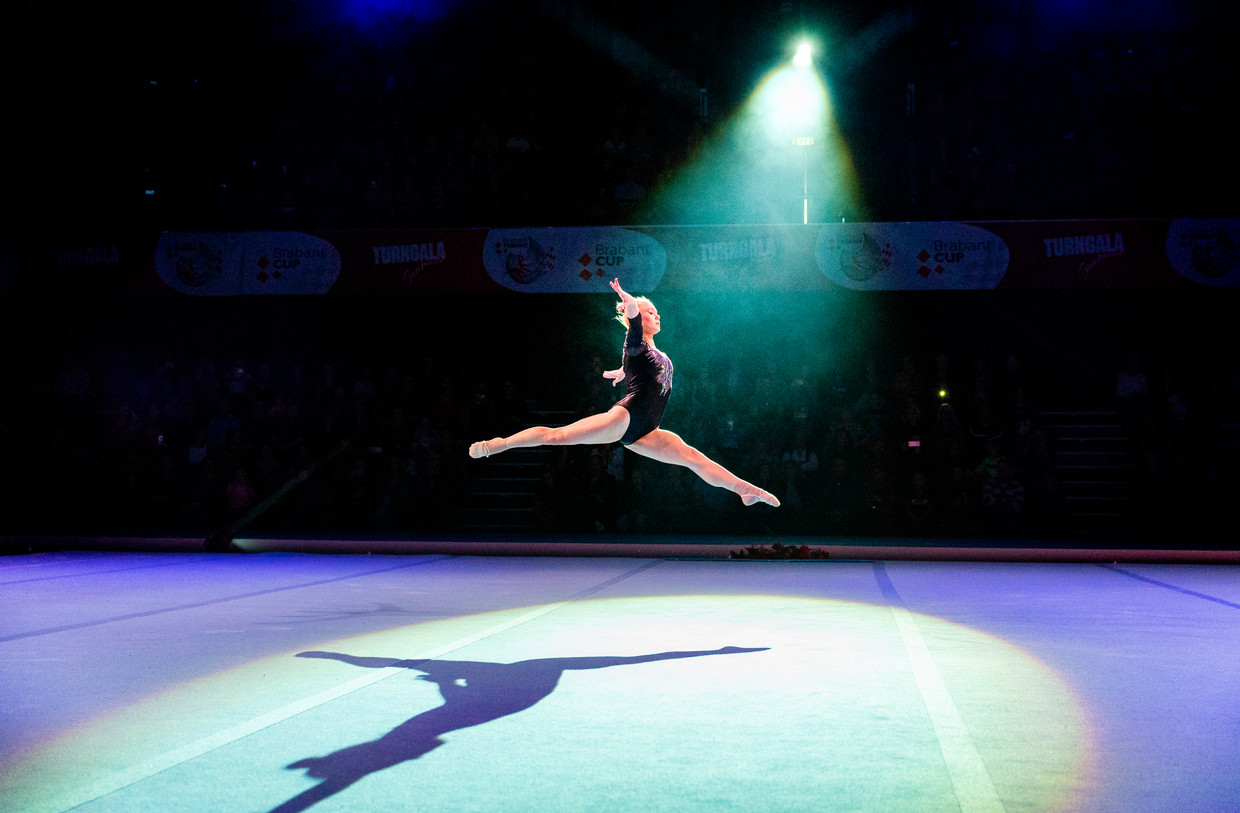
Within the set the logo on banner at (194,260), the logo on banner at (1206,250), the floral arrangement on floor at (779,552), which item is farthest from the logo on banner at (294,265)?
the logo on banner at (1206,250)

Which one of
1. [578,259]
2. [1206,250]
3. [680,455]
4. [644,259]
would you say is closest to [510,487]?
[578,259]

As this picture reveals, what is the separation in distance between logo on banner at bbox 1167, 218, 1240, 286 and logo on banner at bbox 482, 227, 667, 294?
674 cm

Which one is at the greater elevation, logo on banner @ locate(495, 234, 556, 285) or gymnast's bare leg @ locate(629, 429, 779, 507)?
logo on banner @ locate(495, 234, 556, 285)

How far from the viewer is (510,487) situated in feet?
52.7

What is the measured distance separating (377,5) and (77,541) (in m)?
12.0

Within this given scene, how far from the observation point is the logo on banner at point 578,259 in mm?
14758

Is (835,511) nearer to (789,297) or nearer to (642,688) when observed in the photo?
(789,297)

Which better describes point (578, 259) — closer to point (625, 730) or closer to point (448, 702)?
point (448, 702)

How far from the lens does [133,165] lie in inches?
696

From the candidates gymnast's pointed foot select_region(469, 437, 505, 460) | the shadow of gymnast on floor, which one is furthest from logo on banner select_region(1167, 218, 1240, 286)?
gymnast's pointed foot select_region(469, 437, 505, 460)

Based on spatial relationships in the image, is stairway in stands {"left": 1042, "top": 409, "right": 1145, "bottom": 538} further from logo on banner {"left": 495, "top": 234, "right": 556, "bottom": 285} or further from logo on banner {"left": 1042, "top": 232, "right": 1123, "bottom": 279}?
logo on banner {"left": 495, "top": 234, "right": 556, "bottom": 285}

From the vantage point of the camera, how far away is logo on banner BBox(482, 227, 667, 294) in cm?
1476

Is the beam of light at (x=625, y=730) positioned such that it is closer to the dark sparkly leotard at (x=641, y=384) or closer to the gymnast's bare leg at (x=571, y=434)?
the gymnast's bare leg at (x=571, y=434)

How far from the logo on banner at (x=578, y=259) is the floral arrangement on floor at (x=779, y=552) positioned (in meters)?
4.30
